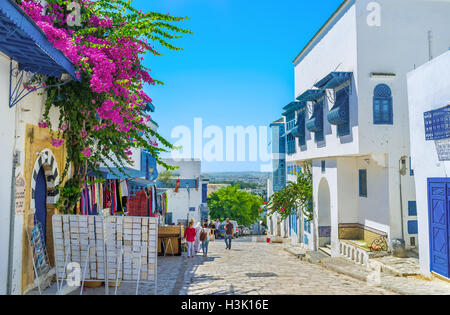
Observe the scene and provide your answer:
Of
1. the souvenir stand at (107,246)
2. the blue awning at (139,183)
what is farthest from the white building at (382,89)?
the souvenir stand at (107,246)

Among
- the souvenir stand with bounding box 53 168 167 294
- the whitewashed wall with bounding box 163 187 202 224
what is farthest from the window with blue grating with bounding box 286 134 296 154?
the whitewashed wall with bounding box 163 187 202 224

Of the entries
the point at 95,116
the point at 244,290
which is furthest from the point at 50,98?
the point at 244,290

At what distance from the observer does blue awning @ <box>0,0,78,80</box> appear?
5.36m

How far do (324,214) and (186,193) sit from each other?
92.9ft

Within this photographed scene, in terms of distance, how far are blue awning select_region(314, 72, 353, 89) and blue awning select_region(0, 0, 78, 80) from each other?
940 centimetres

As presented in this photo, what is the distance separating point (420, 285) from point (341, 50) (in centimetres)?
905

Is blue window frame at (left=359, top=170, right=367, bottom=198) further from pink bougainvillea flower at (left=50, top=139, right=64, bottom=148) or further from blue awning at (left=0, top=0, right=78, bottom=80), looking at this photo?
blue awning at (left=0, top=0, right=78, bottom=80)

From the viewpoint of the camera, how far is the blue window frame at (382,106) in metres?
13.5

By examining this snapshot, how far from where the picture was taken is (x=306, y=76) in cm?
1986

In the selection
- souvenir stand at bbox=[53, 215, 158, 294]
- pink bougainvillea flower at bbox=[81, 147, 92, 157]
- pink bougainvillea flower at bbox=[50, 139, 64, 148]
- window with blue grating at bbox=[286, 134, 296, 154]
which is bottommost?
souvenir stand at bbox=[53, 215, 158, 294]

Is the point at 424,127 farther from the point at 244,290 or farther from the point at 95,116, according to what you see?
the point at 95,116

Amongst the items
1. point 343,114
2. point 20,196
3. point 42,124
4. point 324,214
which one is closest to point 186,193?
point 324,214

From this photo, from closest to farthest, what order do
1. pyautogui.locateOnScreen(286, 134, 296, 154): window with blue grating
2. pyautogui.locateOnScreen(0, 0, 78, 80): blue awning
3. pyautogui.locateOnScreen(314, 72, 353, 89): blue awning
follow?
1. pyautogui.locateOnScreen(0, 0, 78, 80): blue awning
2. pyautogui.locateOnScreen(314, 72, 353, 89): blue awning
3. pyautogui.locateOnScreen(286, 134, 296, 154): window with blue grating

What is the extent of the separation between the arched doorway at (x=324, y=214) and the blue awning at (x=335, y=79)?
17.2 feet
